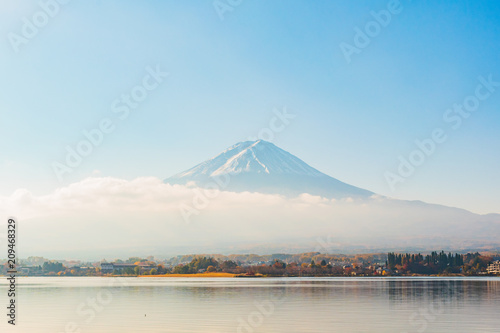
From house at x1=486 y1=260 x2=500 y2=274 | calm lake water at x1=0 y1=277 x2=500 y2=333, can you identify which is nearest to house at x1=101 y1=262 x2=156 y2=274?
house at x1=486 y1=260 x2=500 y2=274

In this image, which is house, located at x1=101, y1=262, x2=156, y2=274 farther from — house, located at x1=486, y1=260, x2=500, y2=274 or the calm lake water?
the calm lake water

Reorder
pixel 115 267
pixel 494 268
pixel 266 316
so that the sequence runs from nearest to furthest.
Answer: pixel 266 316
pixel 494 268
pixel 115 267

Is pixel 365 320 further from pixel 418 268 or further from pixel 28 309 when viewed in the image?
pixel 418 268

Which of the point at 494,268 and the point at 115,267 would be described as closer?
the point at 494,268

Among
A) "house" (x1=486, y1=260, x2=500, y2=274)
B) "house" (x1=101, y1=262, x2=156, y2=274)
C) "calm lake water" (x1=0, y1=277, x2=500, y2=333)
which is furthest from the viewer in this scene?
"house" (x1=101, y1=262, x2=156, y2=274)

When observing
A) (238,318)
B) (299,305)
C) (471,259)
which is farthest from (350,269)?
(238,318)

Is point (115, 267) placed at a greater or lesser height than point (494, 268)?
lesser

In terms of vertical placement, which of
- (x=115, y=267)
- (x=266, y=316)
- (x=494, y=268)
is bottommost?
(x=115, y=267)

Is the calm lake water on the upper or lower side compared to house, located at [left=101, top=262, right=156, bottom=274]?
upper

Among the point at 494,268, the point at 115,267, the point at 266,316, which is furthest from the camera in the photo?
the point at 115,267

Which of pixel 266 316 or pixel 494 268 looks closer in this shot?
pixel 266 316

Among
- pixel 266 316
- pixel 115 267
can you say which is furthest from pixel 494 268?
pixel 266 316

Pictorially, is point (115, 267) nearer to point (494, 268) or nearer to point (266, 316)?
point (494, 268)
